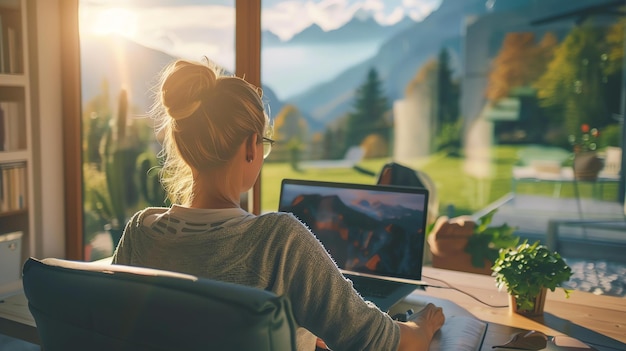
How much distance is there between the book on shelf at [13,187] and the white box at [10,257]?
0.49 feet

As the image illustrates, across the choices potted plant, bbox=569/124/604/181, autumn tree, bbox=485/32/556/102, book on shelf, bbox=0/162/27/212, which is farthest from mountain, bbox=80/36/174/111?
potted plant, bbox=569/124/604/181

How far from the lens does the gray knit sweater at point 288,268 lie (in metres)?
0.99

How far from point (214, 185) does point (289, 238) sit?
0.21m

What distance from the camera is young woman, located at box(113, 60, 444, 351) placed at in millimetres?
991

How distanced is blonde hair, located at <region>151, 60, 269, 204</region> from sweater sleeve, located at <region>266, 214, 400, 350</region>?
0.64 ft

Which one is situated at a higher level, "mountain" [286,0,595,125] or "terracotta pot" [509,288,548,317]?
"mountain" [286,0,595,125]

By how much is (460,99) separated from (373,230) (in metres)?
1.76

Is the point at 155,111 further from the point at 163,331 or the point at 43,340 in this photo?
the point at 163,331

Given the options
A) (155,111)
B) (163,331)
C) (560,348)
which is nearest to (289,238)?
(163,331)

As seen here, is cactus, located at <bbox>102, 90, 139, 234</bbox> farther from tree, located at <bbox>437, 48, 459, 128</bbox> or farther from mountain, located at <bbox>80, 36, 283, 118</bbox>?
tree, located at <bbox>437, 48, 459, 128</bbox>

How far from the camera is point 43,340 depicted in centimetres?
91

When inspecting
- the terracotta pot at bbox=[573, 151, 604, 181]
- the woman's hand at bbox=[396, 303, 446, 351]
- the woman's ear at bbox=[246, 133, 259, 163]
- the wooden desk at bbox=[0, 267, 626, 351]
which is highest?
the woman's ear at bbox=[246, 133, 259, 163]

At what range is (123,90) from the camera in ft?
11.1

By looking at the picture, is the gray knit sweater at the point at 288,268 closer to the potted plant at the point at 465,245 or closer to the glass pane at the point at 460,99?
the potted plant at the point at 465,245
